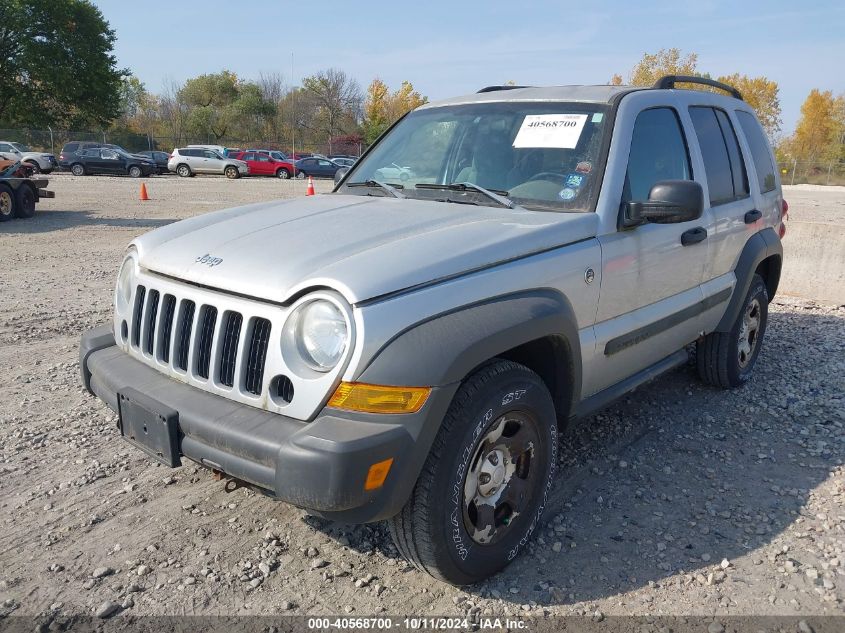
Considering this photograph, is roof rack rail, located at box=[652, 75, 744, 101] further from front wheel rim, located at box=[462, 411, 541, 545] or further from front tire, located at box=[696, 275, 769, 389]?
front wheel rim, located at box=[462, 411, 541, 545]

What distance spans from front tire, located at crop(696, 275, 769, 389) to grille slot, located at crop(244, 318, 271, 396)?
345 cm

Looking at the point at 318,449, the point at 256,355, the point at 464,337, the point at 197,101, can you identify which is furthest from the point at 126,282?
the point at 197,101

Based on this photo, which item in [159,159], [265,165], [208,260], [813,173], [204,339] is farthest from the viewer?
[813,173]

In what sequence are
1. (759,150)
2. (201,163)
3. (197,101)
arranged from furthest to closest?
(197,101)
(201,163)
(759,150)

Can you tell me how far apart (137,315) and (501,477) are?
1.77 m

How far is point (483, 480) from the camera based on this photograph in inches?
108

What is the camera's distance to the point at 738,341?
4891mm

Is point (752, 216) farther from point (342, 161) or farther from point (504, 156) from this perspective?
point (342, 161)

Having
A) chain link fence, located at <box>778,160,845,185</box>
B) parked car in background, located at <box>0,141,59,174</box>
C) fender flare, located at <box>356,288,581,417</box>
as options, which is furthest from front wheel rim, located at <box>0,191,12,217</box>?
chain link fence, located at <box>778,160,845,185</box>

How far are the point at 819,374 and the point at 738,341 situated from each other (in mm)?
1030

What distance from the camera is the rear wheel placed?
14.0 m

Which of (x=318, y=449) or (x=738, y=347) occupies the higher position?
(x=318, y=449)

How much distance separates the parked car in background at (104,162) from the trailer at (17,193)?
718 inches

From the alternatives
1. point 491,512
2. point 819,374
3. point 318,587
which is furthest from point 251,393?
point 819,374
